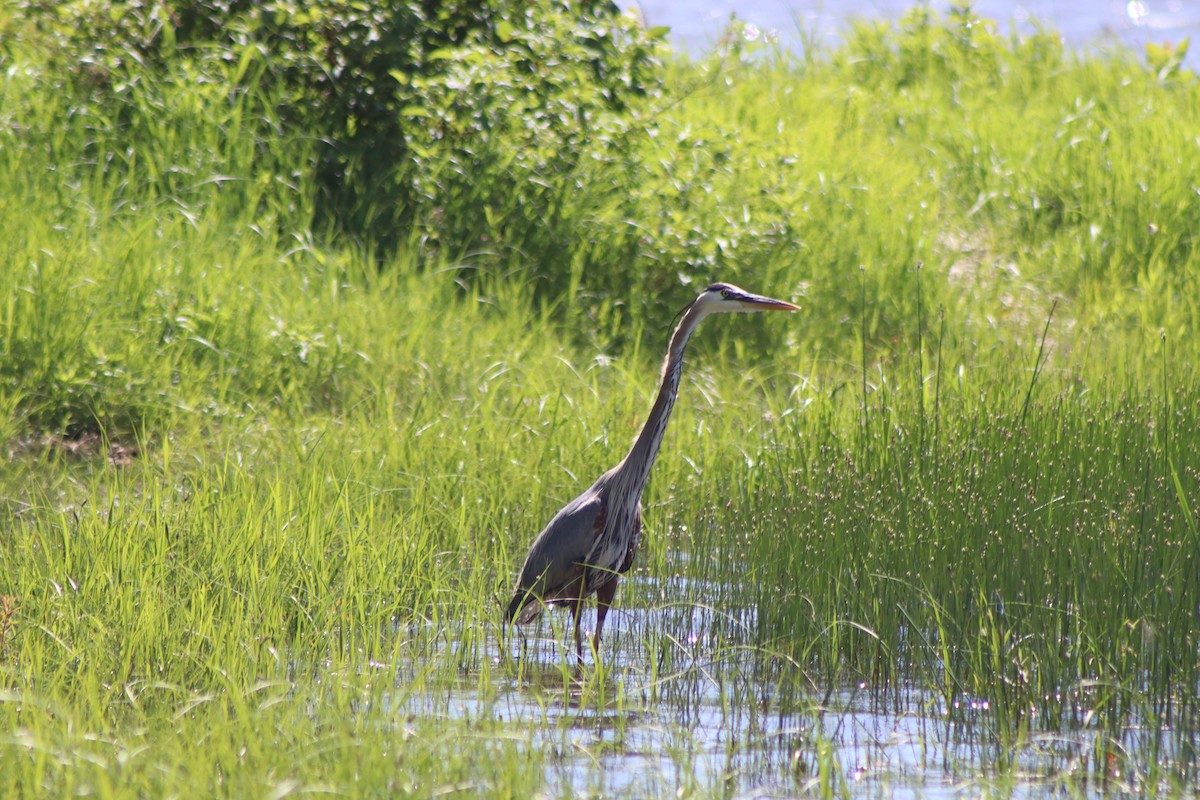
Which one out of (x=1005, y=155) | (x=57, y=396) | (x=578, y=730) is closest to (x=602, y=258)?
(x=57, y=396)

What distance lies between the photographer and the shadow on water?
3.82 metres

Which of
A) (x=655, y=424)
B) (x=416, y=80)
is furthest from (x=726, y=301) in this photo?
(x=416, y=80)

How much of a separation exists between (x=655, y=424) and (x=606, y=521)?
1.30 feet

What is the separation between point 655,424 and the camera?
5.26m

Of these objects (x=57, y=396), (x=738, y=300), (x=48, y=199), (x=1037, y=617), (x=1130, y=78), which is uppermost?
(x=1130, y=78)

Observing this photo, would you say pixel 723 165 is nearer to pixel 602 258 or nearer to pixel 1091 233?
pixel 602 258

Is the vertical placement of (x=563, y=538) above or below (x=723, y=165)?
below

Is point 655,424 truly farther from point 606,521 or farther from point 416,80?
point 416,80

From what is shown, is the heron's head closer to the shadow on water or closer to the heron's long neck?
the heron's long neck

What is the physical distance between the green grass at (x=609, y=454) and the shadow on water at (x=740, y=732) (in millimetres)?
24

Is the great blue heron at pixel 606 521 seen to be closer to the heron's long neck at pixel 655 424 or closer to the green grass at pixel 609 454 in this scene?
the heron's long neck at pixel 655 424

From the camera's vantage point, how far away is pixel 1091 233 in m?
9.95

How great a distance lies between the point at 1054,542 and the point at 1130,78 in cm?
893

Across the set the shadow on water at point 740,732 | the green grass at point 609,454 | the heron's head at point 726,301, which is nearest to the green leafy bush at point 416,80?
the green grass at point 609,454
